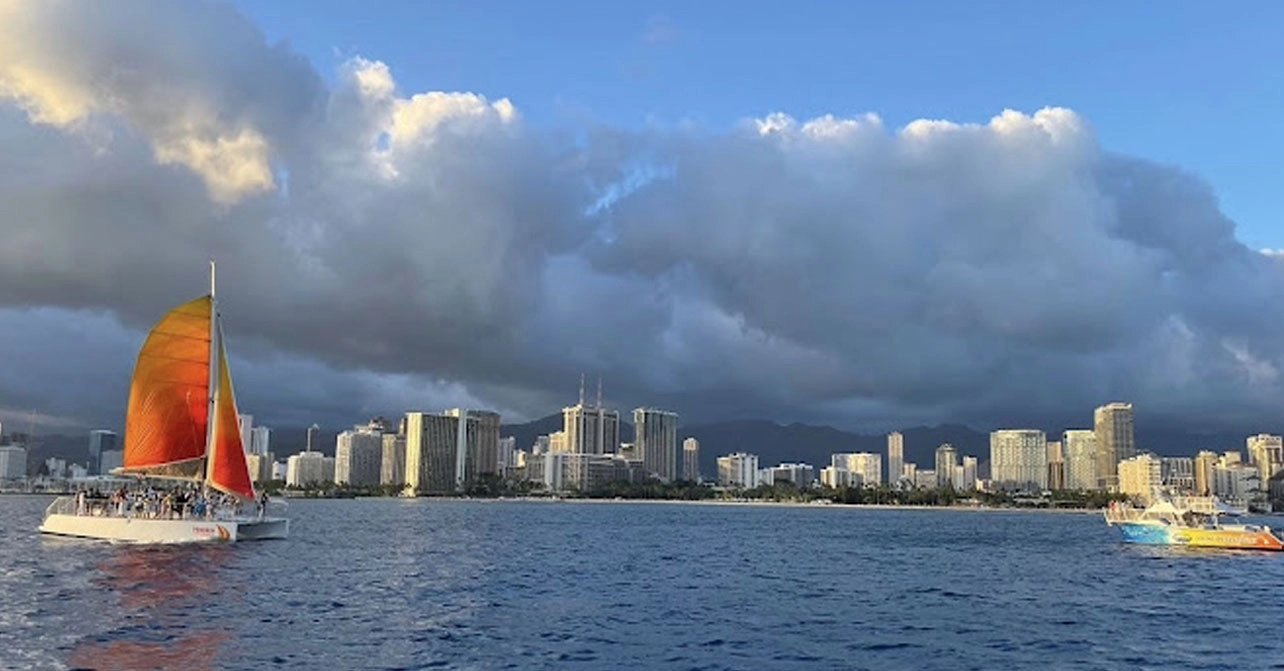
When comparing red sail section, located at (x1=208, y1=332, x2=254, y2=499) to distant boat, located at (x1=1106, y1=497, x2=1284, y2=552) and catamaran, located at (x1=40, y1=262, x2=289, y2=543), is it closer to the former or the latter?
catamaran, located at (x1=40, y1=262, x2=289, y2=543)

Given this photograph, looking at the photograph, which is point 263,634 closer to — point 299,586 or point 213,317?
point 299,586

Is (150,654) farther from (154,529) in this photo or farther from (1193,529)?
(1193,529)

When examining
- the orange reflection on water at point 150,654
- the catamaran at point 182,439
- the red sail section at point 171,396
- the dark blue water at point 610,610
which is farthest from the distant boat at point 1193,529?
the orange reflection on water at point 150,654

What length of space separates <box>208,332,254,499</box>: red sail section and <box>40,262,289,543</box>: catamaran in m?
0.09

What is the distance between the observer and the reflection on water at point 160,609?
117 feet

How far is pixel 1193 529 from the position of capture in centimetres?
10869

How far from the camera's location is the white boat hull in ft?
273

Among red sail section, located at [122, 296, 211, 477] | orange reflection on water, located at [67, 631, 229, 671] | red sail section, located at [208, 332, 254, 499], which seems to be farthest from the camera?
red sail section, located at [208, 332, 254, 499]

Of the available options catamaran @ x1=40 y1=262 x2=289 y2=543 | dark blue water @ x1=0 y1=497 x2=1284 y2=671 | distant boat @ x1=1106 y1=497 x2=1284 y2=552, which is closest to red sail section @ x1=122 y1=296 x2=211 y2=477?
catamaran @ x1=40 y1=262 x2=289 y2=543

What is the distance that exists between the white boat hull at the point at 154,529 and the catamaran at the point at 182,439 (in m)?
0.12

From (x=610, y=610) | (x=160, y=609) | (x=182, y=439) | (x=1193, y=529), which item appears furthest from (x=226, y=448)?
(x=1193, y=529)

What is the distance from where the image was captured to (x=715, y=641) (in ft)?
141

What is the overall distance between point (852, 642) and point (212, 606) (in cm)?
3035

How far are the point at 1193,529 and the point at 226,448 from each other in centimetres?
9817
